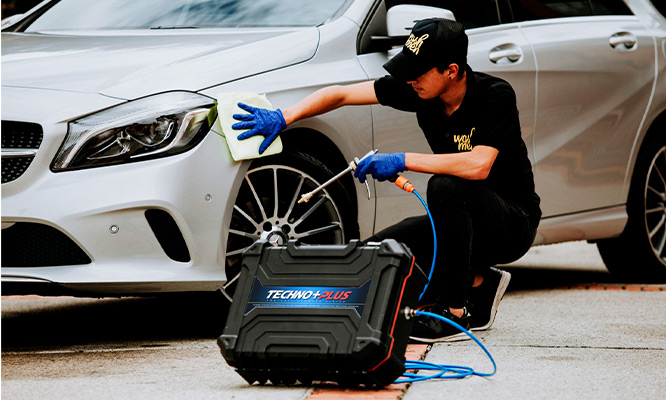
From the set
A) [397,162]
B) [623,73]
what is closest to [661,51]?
[623,73]

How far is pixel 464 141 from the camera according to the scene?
426 cm

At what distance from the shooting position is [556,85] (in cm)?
551

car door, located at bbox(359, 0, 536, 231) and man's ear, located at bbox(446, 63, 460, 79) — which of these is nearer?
man's ear, located at bbox(446, 63, 460, 79)

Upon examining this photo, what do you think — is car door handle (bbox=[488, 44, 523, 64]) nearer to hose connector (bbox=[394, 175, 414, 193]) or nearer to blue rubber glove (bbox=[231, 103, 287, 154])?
blue rubber glove (bbox=[231, 103, 287, 154])

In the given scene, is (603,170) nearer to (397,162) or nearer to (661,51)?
(661,51)

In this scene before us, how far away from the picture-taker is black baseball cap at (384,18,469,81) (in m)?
Answer: 4.05

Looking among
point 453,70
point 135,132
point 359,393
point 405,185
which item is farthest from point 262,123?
point 359,393

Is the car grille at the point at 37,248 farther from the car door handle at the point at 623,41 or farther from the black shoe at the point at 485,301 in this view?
the car door handle at the point at 623,41

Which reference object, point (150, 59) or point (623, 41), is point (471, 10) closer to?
point (623, 41)

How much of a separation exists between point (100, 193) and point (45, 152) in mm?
241

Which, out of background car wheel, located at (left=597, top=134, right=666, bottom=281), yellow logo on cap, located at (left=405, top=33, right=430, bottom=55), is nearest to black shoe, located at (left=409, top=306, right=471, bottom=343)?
yellow logo on cap, located at (left=405, top=33, right=430, bottom=55)

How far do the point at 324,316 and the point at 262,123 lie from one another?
107 cm

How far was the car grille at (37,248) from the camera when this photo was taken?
396cm

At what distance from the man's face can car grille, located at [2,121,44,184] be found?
1362 millimetres
